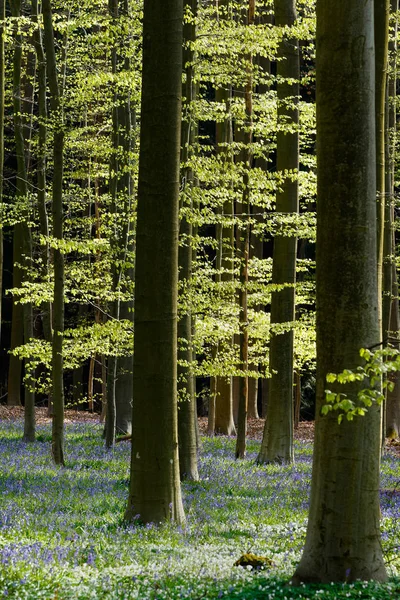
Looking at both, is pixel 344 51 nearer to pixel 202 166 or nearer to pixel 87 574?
pixel 87 574

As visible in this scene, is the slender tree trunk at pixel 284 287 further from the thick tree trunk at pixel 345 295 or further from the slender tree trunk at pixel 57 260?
the thick tree trunk at pixel 345 295

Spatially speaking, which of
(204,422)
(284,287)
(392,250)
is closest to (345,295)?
(284,287)

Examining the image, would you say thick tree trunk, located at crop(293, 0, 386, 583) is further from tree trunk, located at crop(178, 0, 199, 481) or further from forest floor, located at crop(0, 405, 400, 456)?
forest floor, located at crop(0, 405, 400, 456)

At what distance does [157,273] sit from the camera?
8.36 meters

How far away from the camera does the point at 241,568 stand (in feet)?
21.4

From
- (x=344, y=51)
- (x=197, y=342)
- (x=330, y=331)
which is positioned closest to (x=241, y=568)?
(x=330, y=331)

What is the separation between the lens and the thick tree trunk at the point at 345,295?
5.89m

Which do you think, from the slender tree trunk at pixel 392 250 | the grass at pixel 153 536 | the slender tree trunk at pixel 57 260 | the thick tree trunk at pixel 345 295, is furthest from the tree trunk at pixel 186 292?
the thick tree trunk at pixel 345 295

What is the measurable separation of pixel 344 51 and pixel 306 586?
4.27 meters

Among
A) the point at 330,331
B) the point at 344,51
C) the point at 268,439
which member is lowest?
the point at 268,439

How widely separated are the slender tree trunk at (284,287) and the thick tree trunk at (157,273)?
752 cm

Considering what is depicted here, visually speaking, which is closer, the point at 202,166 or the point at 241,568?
the point at 241,568

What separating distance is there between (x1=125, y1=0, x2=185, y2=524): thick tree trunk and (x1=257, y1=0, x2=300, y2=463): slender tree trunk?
24.7ft

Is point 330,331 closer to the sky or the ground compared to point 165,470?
closer to the sky
